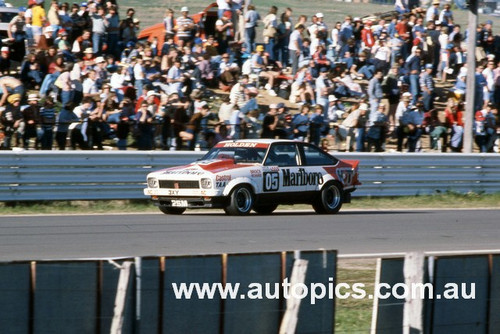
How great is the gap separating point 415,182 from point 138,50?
23.3 ft

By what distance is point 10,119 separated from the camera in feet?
57.9

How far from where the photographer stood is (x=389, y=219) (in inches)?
626

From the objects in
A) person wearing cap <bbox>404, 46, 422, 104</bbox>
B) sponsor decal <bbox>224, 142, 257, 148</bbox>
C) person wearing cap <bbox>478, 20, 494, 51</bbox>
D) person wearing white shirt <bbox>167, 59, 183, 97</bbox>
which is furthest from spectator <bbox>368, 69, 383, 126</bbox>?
person wearing cap <bbox>478, 20, 494, 51</bbox>

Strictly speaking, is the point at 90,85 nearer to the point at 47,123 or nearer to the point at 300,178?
the point at 47,123

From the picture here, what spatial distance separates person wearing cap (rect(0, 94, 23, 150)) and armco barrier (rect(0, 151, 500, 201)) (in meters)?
1.38

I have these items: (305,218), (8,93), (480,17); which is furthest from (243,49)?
(480,17)

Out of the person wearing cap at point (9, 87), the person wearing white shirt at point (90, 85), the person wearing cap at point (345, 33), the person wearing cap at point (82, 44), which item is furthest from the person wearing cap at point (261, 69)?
the person wearing cap at point (9, 87)

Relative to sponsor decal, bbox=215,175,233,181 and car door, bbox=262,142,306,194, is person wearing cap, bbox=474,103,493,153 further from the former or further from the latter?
sponsor decal, bbox=215,175,233,181

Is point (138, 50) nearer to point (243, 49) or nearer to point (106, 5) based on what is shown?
point (106, 5)

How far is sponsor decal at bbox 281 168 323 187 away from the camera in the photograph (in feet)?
53.1

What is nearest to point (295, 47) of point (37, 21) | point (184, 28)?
point (184, 28)

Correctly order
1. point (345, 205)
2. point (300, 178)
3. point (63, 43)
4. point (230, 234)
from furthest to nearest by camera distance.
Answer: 1. point (63, 43)
2. point (345, 205)
3. point (300, 178)
4. point (230, 234)

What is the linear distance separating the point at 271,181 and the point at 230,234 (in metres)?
3.06

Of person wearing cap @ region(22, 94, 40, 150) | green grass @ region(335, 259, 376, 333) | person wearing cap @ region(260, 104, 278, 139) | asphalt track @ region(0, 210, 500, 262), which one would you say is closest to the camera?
green grass @ region(335, 259, 376, 333)
